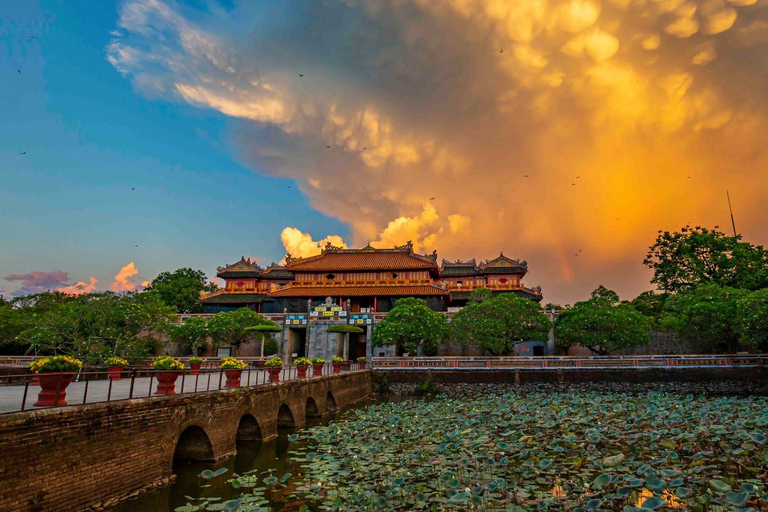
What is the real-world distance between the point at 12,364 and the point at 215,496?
102 ft

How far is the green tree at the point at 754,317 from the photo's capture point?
84.2ft

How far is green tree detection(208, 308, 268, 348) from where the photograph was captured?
35.9m

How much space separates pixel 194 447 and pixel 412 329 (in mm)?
24068

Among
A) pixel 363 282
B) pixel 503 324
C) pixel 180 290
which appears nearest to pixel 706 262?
pixel 503 324

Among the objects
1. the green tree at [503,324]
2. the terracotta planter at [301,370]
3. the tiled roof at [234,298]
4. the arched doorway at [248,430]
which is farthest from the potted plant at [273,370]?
the tiled roof at [234,298]

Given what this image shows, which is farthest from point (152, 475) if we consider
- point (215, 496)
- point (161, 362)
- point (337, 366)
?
point (337, 366)

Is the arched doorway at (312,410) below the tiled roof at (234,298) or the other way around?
below

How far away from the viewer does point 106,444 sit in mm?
8727

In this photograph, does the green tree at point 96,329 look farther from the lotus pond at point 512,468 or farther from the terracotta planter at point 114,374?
the lotus pond at point 512,468

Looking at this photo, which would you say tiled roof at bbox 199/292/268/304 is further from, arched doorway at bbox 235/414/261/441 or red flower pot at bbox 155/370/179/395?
red flower pot at bbox 155/370/179/395

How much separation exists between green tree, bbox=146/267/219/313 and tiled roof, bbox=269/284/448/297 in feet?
45.7

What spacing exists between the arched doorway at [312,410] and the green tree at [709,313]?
88.7 ft

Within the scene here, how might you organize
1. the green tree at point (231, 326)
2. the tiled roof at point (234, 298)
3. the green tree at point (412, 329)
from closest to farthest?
1. the green tree at point (412, 329)
2. the green tree at point (231, 326)
3. the tiled roof at point (234, 298)

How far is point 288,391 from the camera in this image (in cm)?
1800
